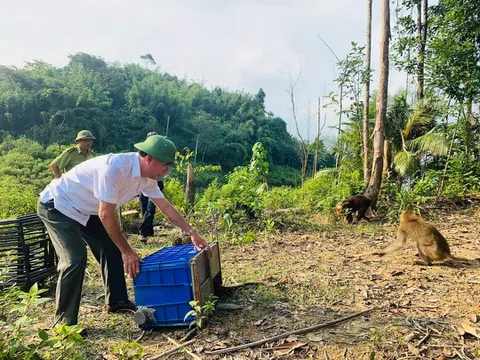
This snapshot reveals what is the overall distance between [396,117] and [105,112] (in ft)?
119

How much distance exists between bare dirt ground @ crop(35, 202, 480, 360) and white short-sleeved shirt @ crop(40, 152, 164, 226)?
111 cm

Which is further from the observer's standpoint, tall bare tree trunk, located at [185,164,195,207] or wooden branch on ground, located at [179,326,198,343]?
tall bare tree trunk, located at [185,164,195,207]

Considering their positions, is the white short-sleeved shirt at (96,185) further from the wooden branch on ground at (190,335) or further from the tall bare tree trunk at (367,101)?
the tall bare tree trunk at (367,101)

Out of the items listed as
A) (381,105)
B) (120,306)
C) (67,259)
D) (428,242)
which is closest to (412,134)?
(381,105)

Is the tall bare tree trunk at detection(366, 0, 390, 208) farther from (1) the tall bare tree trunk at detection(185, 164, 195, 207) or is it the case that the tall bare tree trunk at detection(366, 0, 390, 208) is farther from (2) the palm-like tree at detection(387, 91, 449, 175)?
(1) the tall bare tree trunk at detection(185, 164, 195, 207)

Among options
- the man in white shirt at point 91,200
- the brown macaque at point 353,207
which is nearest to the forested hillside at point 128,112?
the brown macaque at point 353,207

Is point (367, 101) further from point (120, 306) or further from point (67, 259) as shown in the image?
point (67, 259)

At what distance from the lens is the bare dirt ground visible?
115 inches

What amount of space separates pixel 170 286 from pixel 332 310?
150cm

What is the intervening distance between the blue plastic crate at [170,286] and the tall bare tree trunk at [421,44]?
8645mm

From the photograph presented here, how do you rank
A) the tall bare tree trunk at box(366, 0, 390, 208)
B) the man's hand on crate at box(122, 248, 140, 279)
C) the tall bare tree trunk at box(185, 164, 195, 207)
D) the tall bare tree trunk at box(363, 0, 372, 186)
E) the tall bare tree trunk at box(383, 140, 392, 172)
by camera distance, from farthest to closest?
the tall bare tree trunk at box(383, 140, 392, 172) → the tall bare tree trunk at box(363, 0, 372, 186) → the tall bare tree trunk at box(185, 164, 195, 207) → the tall bare tree trunk at box(366, 0, 390, 208) → the man's hand on crate at box(122, 248, 140, 279)

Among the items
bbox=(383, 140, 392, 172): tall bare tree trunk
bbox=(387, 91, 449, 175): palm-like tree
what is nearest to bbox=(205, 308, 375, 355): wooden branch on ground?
bbox=(387, 91, 449, 175): palm-like tree

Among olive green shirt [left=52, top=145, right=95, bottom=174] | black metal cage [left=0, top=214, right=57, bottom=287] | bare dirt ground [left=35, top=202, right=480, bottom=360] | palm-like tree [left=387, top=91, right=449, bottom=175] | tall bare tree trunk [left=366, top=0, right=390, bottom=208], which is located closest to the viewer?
bare dirt ground [left=35, top=202, right=480, bottom=360]

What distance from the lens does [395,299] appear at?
3822 mm
